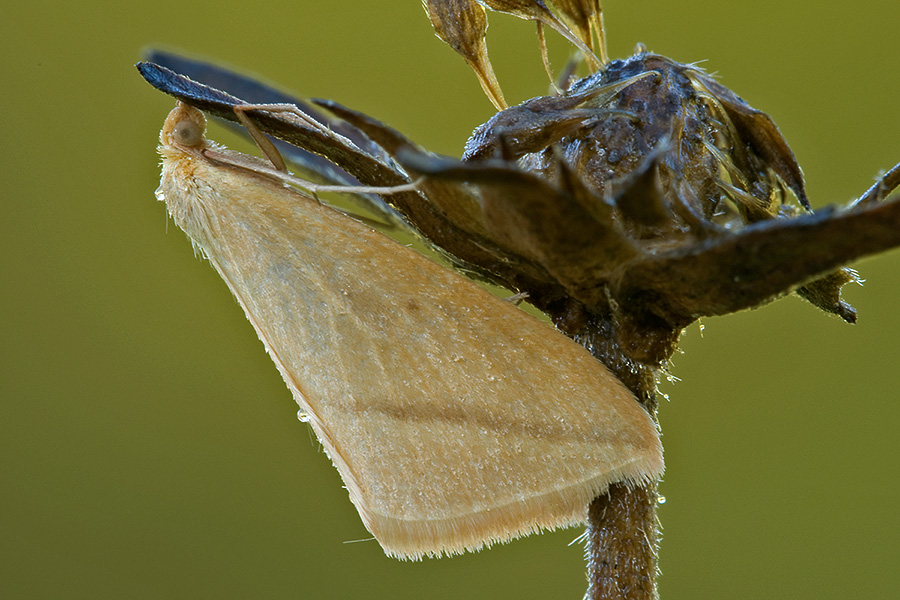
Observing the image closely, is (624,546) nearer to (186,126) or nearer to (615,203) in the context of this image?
(615,203)

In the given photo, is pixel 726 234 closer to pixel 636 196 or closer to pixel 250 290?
pixel 636 196

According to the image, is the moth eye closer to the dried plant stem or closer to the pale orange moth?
the pale orange moth

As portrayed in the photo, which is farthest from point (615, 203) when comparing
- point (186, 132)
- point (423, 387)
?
point (186, 132)

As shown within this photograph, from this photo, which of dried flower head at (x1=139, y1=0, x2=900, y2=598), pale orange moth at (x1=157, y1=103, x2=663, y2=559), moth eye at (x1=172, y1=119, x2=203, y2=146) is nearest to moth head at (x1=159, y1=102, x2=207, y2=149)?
moth eye at (x1=172, y1=119, x2=203, y2=146)

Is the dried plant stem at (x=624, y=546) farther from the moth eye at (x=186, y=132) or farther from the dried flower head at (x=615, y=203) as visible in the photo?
A: the moth eye at (x=186, y=132)

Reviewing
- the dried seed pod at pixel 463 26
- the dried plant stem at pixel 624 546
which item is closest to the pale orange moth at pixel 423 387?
the dried plant stem at pixel 624 546
